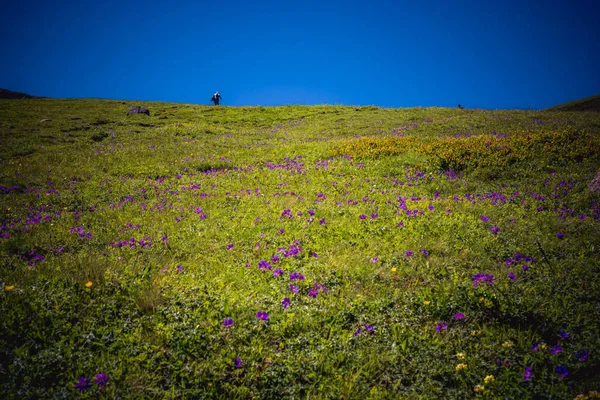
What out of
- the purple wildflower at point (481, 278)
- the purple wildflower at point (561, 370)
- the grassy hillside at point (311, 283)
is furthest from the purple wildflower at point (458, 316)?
the purple wildflower at point (561, 370)

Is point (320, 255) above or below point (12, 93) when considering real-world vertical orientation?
below

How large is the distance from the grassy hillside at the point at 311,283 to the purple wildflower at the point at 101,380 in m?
0.02

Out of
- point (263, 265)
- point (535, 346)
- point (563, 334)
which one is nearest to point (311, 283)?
point (263, 265)

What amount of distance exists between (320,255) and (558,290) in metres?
4.52

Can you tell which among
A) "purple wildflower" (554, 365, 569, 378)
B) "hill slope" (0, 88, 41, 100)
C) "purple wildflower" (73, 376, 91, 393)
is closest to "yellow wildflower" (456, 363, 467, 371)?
"purple wildflower" (554, 365, 569, 378)

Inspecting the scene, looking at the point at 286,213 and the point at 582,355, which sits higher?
the point at 286,213

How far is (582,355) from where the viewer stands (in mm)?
3918

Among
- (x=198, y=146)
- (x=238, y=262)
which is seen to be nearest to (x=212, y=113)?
(x=198, y=146)

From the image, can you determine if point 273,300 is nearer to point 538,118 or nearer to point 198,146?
point 198,146

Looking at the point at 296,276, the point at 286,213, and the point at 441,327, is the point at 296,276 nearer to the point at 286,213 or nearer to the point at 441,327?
the point at 441,327

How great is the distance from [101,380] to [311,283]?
3.46 metres

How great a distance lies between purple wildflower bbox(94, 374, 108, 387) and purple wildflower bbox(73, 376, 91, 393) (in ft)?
0.27

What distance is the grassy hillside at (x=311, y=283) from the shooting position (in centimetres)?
383

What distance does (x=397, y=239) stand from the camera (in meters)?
7.39
